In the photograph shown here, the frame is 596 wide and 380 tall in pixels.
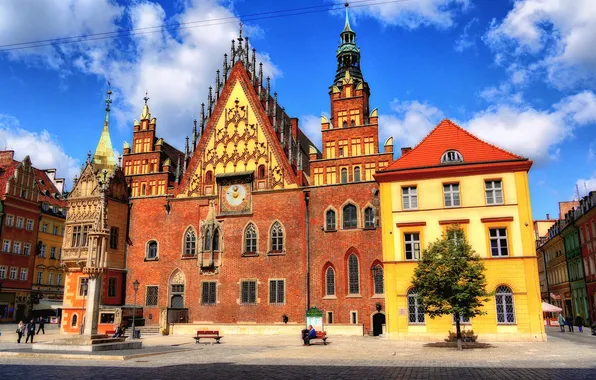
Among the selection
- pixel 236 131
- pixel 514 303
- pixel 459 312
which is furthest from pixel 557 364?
pixel 236 131

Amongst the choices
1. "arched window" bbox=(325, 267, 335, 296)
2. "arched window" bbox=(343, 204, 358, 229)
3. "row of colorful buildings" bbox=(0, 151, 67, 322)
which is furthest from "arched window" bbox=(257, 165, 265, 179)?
"row of colorful buildings" bbox=(0, 151, 67, 322)

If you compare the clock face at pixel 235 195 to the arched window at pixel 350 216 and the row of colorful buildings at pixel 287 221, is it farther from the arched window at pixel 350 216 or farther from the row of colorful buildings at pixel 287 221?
the arched window at pixel 350 216

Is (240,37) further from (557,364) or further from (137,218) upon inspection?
(557,364)

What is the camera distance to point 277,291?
40625mm

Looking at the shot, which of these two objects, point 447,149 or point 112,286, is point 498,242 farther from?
point 112,286

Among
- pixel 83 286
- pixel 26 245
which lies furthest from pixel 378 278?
pixel 26 245

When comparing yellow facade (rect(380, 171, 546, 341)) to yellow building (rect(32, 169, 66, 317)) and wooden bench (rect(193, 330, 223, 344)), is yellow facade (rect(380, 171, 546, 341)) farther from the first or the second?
yellow building (rect(32, 169, 66, 317))

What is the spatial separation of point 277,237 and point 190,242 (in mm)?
7973

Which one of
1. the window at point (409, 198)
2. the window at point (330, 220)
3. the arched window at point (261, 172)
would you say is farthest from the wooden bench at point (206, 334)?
the arched window at point (261, 172)

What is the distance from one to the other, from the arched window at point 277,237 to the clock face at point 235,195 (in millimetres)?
3856

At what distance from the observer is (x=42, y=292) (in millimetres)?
58625

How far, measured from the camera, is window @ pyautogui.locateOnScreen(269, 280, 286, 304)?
40438 millimetres

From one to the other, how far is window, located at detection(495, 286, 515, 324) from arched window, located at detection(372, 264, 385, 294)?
896cm

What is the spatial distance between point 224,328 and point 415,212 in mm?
16252
